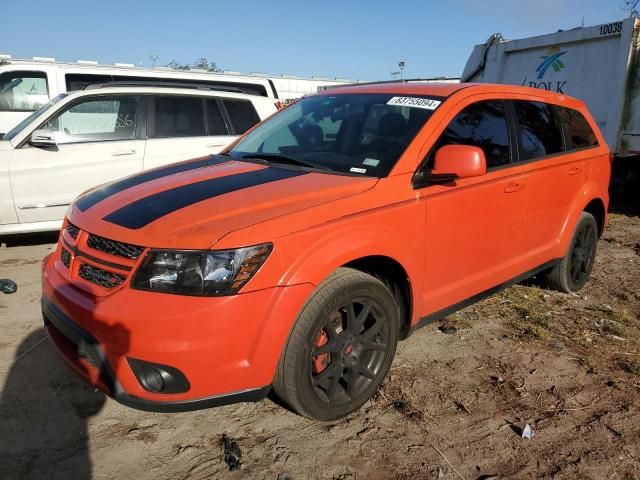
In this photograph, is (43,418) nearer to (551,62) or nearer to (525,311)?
(525,311)

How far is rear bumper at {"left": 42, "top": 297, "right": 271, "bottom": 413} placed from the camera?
2322 mm

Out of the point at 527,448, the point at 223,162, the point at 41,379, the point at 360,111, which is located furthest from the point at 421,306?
the point at 41,379

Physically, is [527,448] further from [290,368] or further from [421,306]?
[290,368]

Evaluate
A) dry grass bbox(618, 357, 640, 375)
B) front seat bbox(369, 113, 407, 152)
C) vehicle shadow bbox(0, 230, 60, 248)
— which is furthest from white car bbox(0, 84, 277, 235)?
dry grass bbox(618, 357, 640, 375)

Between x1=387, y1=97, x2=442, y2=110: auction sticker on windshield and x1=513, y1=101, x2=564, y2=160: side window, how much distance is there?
91 cm

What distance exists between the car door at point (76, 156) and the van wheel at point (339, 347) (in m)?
4.06

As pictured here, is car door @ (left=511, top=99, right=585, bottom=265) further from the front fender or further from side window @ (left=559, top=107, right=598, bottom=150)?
the front fender

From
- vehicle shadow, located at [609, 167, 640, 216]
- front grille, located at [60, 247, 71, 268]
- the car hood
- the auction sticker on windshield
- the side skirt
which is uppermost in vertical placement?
the auction sticker on windshield

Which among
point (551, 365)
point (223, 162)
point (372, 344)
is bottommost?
point (551, 365)

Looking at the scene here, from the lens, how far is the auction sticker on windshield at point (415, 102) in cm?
327

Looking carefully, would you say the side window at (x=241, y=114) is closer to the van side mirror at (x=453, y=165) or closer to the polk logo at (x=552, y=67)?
the van side mirror at (x=453, y=165)

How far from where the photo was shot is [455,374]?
3.36m

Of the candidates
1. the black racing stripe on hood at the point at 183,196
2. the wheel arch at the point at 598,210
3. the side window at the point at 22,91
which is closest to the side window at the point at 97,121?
the side window at the point at 22,91

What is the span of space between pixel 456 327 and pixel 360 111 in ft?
5.92
